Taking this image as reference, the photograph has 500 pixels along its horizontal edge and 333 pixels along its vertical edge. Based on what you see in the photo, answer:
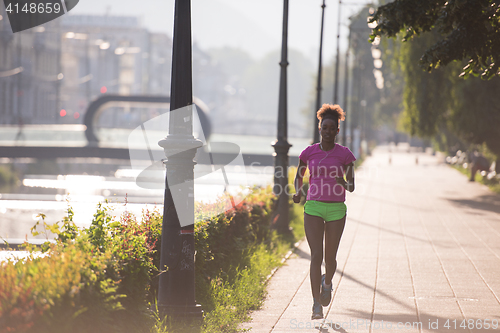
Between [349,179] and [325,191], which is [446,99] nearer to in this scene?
[349,179]

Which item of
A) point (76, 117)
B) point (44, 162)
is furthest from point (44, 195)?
point (76, 117)

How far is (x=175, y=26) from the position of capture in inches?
213

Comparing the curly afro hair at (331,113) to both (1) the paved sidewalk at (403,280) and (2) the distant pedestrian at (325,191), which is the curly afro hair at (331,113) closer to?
(2) the distant pedestrian at (325,191)

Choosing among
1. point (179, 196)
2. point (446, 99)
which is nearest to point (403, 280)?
point (179, 196)

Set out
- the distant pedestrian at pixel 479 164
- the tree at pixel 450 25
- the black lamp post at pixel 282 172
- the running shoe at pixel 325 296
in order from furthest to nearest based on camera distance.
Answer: the distant pedestrian at pixel 479 164
the black lamp post at pixel 282 172
the tree at pixel 450 25
the running shoe at pixel 325 296

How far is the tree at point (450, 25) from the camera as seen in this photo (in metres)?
6.26

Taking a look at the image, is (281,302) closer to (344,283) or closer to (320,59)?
(344,283)

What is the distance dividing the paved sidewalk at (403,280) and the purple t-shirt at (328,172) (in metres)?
1.16

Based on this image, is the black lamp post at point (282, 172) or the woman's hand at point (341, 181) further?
the black lamp post at point (282, 172)

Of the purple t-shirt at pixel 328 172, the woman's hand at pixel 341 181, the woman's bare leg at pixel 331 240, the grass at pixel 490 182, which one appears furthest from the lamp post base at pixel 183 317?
the grass at pixel 490 182

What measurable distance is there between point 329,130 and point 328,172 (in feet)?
1.19

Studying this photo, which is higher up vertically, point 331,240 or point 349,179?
point 349,179

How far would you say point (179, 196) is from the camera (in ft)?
17.4

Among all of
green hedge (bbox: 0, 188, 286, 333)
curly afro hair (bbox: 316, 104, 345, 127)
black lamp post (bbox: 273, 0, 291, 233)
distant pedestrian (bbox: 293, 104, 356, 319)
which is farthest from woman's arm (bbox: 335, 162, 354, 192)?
black lamp post (bbox: 273, 0, 291, 233)
